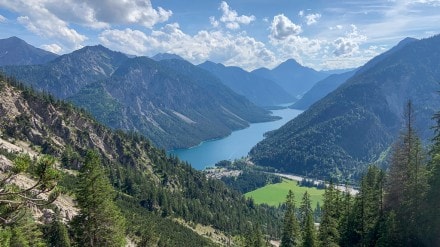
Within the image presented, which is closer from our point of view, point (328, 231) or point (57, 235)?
point (328, 231)

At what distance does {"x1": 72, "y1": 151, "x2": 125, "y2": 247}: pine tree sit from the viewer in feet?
121

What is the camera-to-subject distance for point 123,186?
183 m

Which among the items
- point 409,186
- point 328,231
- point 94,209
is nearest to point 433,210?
point 409,186

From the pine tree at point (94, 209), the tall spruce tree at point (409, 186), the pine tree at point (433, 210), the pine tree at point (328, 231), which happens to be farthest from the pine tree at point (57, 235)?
the pine tree at point (433, 210)

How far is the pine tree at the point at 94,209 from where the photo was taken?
36781 mm

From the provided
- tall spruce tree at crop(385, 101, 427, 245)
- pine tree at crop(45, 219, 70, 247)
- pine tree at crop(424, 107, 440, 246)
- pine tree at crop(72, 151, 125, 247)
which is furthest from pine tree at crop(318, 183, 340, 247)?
pine tree at crop(45, 219, 70, 247)

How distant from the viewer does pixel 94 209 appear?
122ft

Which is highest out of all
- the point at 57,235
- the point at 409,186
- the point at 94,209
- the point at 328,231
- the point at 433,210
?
the point at 94,209

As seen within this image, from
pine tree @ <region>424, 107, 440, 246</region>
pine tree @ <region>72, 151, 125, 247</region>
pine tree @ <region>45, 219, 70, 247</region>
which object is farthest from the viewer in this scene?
pine tree @ <region>45, 219, 70, 247</region>

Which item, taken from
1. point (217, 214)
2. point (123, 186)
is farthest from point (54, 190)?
point (217, 214)

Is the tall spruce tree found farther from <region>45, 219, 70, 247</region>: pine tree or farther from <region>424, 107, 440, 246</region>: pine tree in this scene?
<region>45, 219, 70, 247</region>: pine tree

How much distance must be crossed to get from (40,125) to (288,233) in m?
139

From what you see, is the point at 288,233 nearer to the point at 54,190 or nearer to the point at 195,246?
the point at 195,246

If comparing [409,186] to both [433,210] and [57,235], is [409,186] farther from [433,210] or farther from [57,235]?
[57,235]
